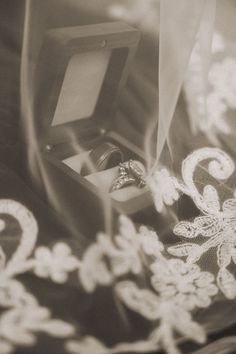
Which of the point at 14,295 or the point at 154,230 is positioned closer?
the point at 14,295

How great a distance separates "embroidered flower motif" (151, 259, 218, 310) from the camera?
511 millimetres

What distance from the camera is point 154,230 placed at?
0.58 m

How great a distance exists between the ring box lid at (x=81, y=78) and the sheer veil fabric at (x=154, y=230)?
1cm

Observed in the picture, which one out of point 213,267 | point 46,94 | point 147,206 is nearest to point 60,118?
point 46,94

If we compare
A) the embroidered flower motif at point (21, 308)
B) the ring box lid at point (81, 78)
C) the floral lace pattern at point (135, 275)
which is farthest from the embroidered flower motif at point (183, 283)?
the ring box lid at point (81, 78)

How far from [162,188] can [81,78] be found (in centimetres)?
19

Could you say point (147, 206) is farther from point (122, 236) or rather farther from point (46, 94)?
point (46, 94)

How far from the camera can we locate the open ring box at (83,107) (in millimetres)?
574

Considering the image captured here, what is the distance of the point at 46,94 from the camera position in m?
0.61

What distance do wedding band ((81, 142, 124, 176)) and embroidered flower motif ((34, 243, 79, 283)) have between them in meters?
0.14

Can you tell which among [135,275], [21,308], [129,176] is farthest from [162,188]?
[21,308]

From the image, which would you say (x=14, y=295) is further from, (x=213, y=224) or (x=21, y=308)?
A: (x=213, y=224)

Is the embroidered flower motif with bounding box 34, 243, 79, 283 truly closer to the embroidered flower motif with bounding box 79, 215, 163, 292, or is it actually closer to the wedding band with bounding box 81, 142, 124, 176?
the embroidered flower motif with bounding box 79, 215, 163, 292

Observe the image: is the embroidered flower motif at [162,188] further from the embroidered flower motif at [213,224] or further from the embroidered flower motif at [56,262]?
the embroidered flower motif at [56,262]
